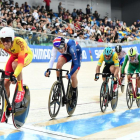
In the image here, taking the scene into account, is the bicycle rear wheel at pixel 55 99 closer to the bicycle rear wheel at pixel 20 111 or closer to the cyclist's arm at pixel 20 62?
the bicycle rear wheel at pixel 20 111

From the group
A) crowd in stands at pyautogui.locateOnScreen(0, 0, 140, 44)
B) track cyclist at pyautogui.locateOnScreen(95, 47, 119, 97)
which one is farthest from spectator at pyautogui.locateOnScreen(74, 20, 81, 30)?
track cyclist at pyautogui.locateOnScreen(95, 47, 119, 97)

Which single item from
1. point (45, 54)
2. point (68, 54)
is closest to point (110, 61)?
point (68, 54)

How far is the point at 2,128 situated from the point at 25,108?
39 cm

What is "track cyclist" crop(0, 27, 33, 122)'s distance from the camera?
3.21 metres

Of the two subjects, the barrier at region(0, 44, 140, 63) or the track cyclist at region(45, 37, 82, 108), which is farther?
the barrier at region(0, 44, 140, 63)

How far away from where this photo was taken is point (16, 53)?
3588mm

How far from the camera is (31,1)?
64.3 ft

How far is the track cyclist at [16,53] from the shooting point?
321 centimetres

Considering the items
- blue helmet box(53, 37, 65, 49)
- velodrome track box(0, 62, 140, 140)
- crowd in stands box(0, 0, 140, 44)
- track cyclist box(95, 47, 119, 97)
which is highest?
crowd in stands box(0, 0, 140, 44)

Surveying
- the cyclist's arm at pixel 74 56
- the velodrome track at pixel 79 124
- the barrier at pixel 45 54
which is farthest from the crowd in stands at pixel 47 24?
the cyclist's arm at pixel 74 56

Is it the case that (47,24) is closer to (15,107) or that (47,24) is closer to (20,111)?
(20,111)

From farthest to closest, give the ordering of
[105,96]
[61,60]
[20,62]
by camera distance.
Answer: [105,96], [61,60], [20,62]

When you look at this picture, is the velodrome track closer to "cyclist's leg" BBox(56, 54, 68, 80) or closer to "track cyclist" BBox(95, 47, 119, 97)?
"track cyclist" BBox(95, 47, 119, 97)

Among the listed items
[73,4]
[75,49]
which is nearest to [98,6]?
[73,4]
